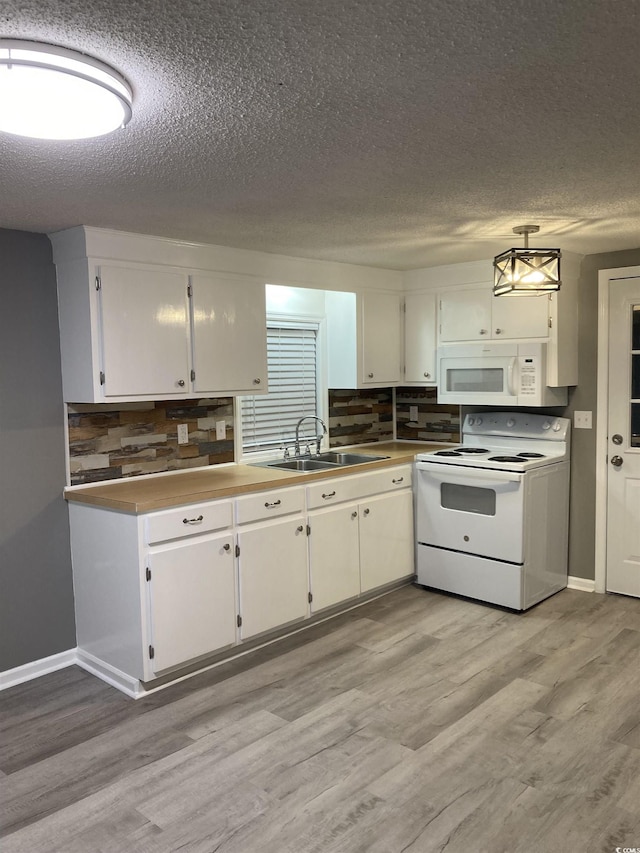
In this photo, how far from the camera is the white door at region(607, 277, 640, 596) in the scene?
4047 millimetres

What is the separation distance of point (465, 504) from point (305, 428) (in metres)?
1.21

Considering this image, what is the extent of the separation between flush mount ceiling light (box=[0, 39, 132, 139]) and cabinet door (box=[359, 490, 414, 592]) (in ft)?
9.10

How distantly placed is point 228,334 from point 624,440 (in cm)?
245

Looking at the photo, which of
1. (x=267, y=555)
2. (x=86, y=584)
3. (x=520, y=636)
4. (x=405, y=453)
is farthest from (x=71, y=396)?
(x=520, y=636)

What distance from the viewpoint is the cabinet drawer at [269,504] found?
3367 millimetres

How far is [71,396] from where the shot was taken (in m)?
3.32

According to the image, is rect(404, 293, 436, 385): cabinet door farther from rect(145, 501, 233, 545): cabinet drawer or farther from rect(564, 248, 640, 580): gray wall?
rect(145, 501, 233, 545): cabinet drawer

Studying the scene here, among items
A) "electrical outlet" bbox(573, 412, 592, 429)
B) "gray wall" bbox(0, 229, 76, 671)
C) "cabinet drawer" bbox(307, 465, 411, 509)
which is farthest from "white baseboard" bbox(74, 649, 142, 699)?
"electrical outlet" bbox(573, 412, 592, 429)

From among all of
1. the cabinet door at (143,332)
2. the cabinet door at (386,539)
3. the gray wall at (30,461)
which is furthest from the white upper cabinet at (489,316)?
the gray wall at (30,461)

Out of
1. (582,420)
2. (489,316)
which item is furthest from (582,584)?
(489,316)

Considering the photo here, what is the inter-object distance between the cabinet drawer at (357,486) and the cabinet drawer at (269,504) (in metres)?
0.10

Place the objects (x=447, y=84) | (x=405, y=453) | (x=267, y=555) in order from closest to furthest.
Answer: (x=447, y=84) → (x=267, y=555) → (x=405, y=453)

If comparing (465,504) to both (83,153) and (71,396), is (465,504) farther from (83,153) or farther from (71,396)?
(83,153)

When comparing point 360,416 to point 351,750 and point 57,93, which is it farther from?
point 57,93
